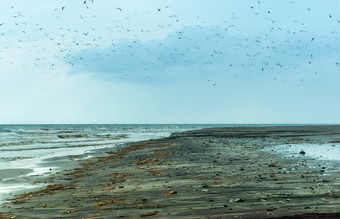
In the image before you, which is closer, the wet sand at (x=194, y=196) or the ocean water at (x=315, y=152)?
the wet sand at (x=194, y=196)

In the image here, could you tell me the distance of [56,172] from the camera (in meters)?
22.4

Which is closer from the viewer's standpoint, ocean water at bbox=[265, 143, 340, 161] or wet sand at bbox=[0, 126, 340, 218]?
wet sand at bbox=[0, 126, 340, 218]

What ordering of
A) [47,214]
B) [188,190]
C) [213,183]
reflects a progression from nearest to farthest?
[47,214]
[188,190]
[213,183]

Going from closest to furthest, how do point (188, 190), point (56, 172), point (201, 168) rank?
point (188, 190) < point (201, 168) < point (56, 172)

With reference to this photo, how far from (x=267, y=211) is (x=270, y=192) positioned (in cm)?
290

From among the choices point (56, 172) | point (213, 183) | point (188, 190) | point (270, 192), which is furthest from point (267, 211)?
point (56, 172)

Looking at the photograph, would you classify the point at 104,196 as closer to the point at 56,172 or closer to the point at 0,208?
the point at 0,208

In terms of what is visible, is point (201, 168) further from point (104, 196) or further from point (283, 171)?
point (104, 196)

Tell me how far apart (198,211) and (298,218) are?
2.31 meters

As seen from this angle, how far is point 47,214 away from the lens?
10.8 m

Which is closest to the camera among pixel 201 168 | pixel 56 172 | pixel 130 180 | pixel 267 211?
pixel 267 211

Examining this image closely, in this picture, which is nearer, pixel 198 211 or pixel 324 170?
pixel 198 211

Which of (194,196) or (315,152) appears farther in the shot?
(315,152)

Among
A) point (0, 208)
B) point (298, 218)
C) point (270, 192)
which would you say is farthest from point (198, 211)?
point (0, 208)
